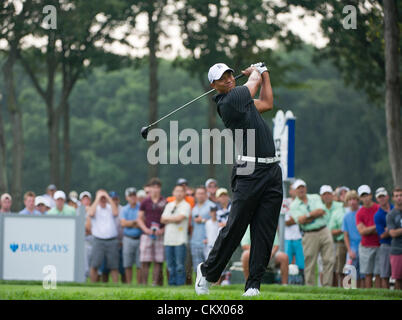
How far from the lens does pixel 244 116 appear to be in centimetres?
848

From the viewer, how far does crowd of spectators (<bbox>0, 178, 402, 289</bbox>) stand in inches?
602

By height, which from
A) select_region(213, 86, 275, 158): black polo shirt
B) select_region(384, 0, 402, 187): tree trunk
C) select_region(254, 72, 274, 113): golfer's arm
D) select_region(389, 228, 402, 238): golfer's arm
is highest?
select_region(384, 0, 402, 187): tree trunk

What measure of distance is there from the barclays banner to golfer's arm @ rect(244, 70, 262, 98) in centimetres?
714

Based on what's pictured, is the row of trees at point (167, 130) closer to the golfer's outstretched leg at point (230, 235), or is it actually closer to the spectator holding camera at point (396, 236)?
the spectator holding camera at point (396, 236)

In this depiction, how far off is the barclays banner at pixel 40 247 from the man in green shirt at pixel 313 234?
3.89 m

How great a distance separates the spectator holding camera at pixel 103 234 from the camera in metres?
17.8

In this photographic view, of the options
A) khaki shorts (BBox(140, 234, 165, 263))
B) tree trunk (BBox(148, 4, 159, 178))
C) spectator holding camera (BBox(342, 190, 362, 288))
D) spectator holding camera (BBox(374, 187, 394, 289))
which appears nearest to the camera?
spectator holding camera (BBox(374, 187, 394, 289))

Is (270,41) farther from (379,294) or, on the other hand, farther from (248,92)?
(248,92)

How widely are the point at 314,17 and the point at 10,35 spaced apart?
28.2 feet

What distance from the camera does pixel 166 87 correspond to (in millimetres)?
77562

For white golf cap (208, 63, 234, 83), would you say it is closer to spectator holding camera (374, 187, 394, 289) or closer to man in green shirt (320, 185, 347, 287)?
spectator holding camera (374, 187, 394, 289)

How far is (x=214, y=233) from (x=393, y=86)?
4944mm

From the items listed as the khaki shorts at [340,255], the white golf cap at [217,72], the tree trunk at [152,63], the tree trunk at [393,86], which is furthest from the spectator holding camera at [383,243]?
the tree trunk at [152,63]

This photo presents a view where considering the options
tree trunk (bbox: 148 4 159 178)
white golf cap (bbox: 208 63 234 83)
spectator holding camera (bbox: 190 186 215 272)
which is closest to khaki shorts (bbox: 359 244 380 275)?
spectator holding camera (bbox: 190 186 215 272)
